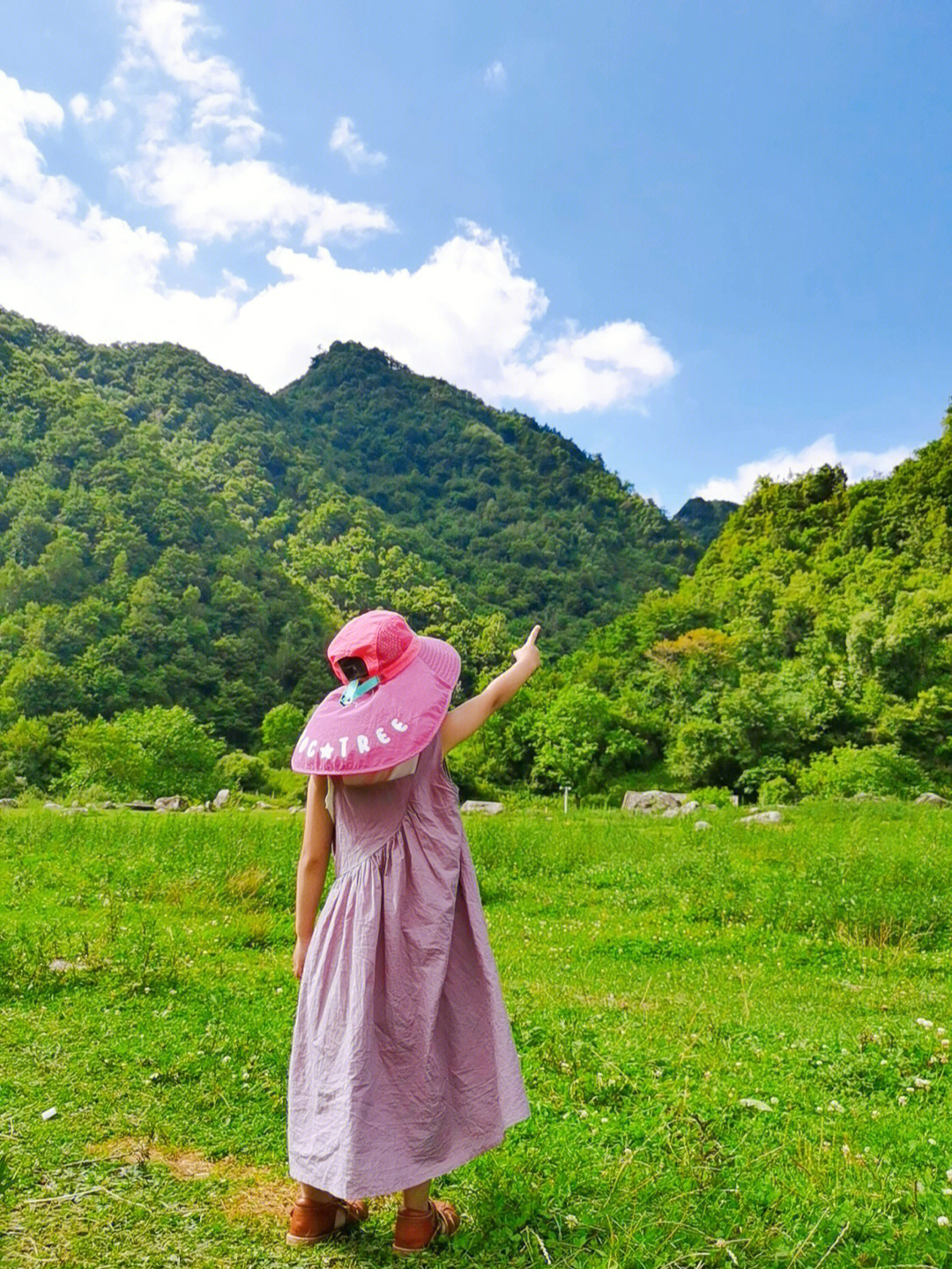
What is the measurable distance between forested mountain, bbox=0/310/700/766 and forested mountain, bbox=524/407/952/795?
12101 mm

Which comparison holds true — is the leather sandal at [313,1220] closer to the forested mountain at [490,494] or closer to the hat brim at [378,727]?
the hat brim at [378,727]

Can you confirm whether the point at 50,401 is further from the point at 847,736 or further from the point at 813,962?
the point at 813,962

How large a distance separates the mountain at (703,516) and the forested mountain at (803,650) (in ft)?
154

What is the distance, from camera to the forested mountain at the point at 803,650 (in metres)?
37.4

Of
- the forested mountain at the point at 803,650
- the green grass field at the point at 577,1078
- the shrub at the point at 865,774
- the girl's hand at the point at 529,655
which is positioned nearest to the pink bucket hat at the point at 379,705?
the girl's hand at the point at 529,655

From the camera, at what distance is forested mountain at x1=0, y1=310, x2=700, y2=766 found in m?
52.5

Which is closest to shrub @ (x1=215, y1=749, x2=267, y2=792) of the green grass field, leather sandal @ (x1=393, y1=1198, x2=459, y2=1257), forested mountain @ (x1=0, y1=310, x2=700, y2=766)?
forested mountain @ (x1=0, y1=310, x2=700, y2=766)

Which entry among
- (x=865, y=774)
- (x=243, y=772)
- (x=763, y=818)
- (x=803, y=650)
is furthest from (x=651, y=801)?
(x=243, y=772)

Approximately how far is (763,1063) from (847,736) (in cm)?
3667

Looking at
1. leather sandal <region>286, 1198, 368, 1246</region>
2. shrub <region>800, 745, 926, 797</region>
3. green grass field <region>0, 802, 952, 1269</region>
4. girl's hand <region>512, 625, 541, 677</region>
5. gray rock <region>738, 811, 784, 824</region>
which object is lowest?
shrub <region>800, 745, 926, 797</region>

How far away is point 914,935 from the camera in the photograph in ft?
25.4

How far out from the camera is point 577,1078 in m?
4.05

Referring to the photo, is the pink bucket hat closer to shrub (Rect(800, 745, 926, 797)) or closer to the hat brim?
the hat brim

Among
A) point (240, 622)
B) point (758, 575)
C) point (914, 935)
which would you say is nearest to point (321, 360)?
point (240, 622)
